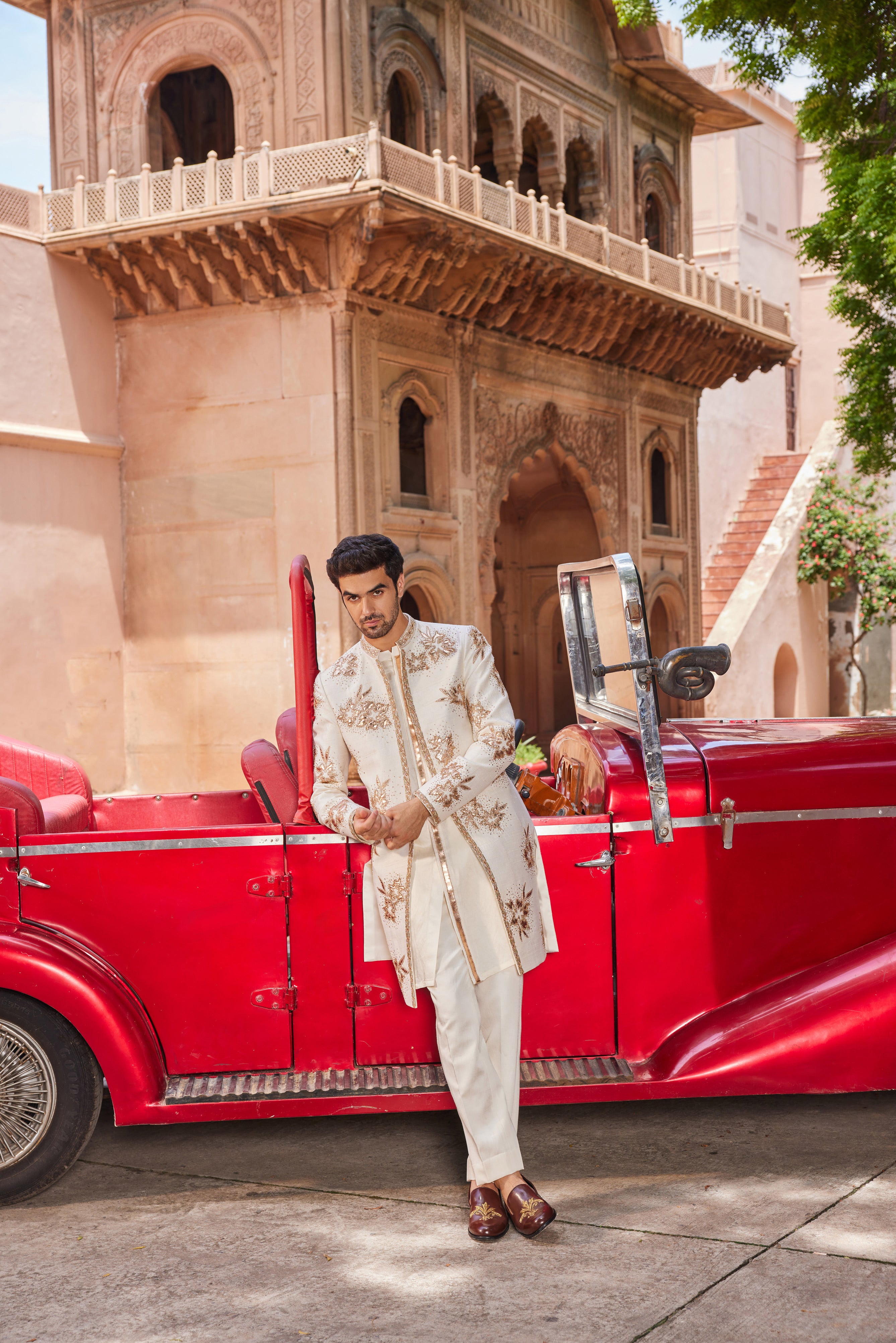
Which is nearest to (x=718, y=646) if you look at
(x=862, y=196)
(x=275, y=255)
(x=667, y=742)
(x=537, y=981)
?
(x=667, y=742)

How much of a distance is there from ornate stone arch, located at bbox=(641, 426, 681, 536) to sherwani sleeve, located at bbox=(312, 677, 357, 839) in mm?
15559

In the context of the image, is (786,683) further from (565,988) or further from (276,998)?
(276,998)

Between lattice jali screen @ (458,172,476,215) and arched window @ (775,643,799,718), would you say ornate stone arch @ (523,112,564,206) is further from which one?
arched window @ (775,643,799,718)

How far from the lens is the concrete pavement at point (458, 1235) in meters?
2.97

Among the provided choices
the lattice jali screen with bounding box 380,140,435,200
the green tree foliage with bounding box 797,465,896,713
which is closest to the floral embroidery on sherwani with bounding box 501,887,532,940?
the lattice jali screen with bounding box 380,140,435,200

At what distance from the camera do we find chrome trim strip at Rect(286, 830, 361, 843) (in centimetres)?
383

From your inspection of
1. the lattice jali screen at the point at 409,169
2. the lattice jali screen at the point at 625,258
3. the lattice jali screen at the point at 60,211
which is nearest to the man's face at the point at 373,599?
the lattice jali screen at the point at 409,169

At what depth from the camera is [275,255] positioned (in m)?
13.4

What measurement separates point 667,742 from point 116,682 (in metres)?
11.3

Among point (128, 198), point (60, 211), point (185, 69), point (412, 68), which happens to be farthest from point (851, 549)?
point (60, 211)

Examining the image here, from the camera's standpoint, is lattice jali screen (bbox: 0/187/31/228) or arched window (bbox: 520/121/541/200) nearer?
lattice jali screen (bbox: 0/187/31/228)

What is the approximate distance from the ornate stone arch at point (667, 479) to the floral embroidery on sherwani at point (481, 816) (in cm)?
1568

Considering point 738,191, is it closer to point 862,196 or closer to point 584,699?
point 862,196

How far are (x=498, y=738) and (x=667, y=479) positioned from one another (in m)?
16.8
